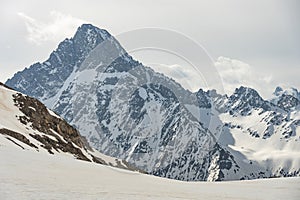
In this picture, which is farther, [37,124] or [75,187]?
[37,124]

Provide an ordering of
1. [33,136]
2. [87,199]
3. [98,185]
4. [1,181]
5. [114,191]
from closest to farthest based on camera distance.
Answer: [87,199] → [1,181] → [114,191] → [98,185] → [33,136]

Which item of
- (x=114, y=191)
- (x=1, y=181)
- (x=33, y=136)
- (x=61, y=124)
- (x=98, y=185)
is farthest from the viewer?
(x=61, y=124)

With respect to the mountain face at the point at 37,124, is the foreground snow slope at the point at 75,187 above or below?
below

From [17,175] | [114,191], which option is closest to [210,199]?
[114,191]

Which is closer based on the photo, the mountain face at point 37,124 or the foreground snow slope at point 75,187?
the foreground snow slope at point 75,187

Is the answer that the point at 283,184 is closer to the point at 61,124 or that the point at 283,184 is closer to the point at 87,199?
the point at 87,199

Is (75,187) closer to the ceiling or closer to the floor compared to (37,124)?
closer to the floor

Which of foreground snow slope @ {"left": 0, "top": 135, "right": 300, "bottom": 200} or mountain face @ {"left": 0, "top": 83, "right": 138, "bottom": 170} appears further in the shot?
mountain face @ {"left": 0, "top": 83, "right": 138, "bottom": 170}

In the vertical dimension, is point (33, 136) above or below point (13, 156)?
above

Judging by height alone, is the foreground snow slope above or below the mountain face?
below

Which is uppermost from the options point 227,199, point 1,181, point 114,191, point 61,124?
point 61,124

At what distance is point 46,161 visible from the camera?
1420 inches

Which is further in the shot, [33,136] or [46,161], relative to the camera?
[33,136]

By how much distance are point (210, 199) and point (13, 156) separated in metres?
16.3
